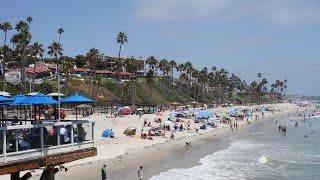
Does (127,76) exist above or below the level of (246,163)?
above

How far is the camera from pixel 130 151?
142 feet

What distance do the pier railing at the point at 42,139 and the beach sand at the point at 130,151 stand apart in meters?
13.1

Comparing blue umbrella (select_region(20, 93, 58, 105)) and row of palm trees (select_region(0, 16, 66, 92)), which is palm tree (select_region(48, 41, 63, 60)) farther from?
blue umbrella (select_region(20, 93, 58, 105))

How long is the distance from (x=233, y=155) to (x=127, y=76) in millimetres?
84406

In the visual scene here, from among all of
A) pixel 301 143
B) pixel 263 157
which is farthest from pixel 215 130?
pixel 263 157

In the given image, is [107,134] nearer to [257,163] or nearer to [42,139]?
[257,163]

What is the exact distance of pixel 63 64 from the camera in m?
80.5

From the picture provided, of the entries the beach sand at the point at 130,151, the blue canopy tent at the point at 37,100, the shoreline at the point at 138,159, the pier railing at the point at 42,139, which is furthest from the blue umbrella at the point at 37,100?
the shoreline at the point at 138,159

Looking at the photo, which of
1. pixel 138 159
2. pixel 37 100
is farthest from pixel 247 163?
pixel 37 100

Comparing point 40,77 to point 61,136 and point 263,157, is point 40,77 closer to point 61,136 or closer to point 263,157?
point 263,157

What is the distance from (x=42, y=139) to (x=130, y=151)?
30318 mm

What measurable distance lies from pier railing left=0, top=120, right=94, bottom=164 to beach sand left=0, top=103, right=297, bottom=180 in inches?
517

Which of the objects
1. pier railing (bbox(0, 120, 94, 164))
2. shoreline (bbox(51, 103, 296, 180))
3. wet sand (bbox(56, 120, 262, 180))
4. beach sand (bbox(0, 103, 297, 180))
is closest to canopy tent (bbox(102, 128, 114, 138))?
beach sand (bbox(0, 103, 297, 180))

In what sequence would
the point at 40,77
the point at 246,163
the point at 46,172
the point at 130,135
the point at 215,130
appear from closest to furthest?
the point at 46,172 < the point at 246,163 < the point at 130,135 < the point at 215,130 < the point at 40,77
